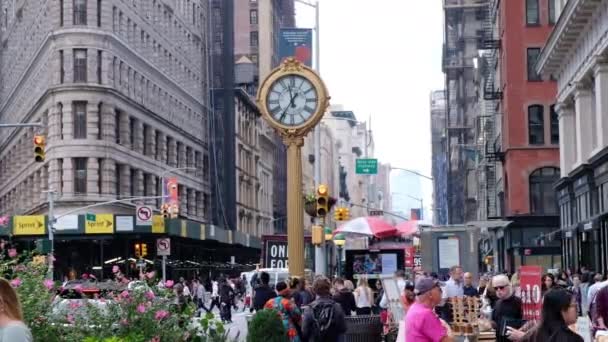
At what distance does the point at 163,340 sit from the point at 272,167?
12088 cm

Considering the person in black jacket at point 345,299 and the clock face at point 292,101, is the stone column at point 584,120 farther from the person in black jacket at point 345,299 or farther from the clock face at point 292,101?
the clock face at point 292,101

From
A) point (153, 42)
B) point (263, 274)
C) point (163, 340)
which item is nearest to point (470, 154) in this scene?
point (153, 42)

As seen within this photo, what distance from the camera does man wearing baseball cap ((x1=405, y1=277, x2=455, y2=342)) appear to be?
10594 mm

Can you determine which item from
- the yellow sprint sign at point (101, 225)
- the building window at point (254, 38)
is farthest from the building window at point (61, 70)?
the building window at point (254, 38)

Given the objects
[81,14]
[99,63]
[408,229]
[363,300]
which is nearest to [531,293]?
[363,300]

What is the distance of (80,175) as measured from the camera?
68.4 meters

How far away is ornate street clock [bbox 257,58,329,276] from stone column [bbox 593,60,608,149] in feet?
55.8

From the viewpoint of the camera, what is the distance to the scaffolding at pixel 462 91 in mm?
108250

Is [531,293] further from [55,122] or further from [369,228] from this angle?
[55,122]

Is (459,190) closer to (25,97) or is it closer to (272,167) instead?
(272,167)

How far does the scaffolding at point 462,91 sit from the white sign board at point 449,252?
6994cm

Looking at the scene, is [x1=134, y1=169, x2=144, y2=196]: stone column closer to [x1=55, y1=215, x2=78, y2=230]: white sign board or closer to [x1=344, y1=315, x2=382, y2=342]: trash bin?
[x1=55, y1=215, x2=78, y2=230]: white sign board

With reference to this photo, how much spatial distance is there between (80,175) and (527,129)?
2478 centimetres

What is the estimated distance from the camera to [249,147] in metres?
113
